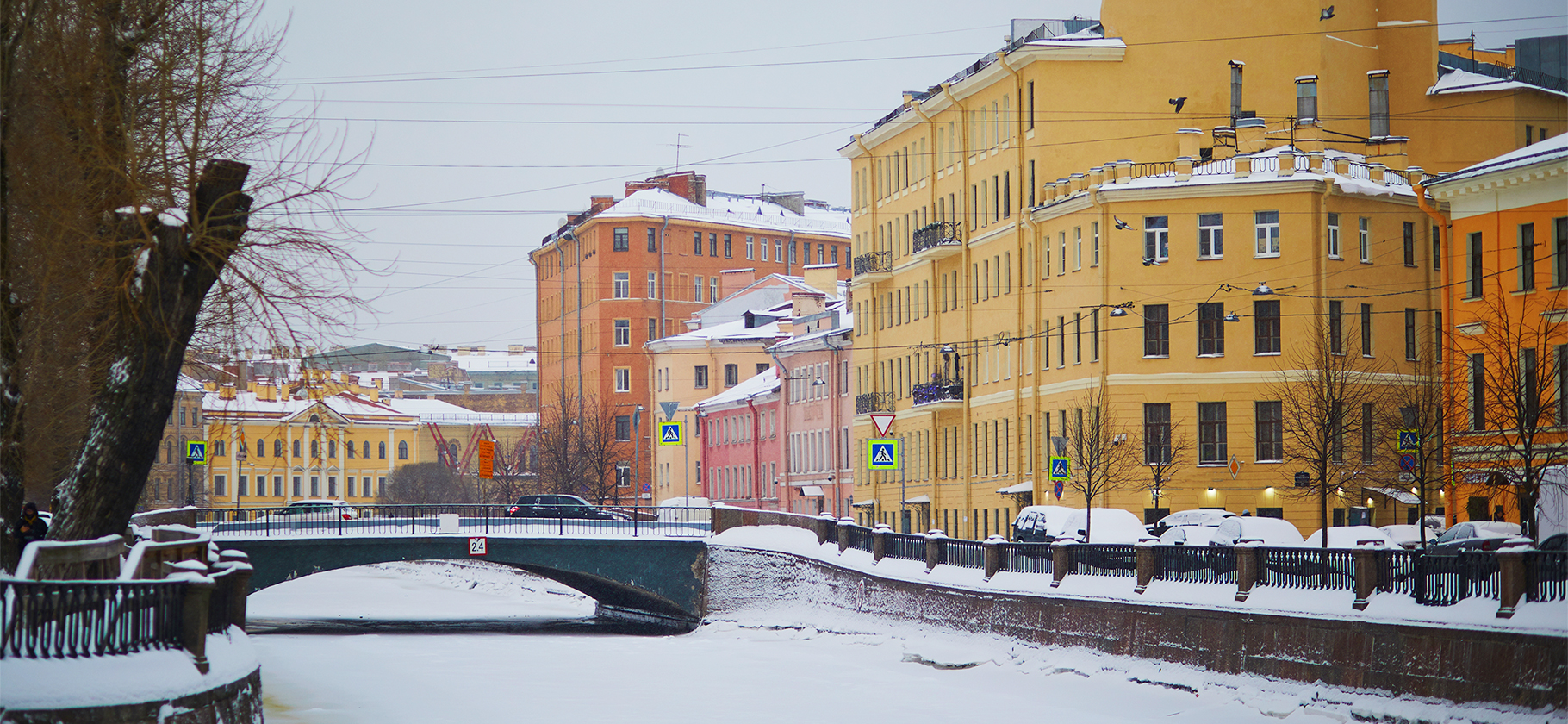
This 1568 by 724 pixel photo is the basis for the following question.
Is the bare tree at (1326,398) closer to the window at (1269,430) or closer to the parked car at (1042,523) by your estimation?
the window at (1269,430)

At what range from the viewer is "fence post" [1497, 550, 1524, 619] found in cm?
2265

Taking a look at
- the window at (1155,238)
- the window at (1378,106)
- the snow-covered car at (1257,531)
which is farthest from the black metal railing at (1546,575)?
the window at (1378,106)

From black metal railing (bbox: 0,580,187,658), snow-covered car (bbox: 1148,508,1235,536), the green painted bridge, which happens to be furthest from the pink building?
black metal railing (bbox: 0,580,187,658)

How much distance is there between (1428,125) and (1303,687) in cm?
3793

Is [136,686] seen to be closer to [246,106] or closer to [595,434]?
[246,106]

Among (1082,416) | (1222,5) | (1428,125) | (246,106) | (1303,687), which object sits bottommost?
(1303,687)

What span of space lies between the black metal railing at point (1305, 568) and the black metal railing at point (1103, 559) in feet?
12.9

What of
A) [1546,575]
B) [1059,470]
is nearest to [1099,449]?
[1059,470]

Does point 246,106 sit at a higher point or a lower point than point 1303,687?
higher

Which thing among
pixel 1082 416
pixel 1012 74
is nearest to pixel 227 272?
pixel 1082 416

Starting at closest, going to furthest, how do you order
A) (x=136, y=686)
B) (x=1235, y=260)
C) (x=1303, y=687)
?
(x=136, y=686)
(x=1303, y=687)
(x=1235, y=260)

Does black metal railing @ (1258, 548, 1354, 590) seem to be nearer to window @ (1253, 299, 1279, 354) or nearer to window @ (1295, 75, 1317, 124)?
window @ (1253, 299, 1279, 354)

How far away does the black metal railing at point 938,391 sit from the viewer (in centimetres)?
6575

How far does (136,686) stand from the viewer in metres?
16.4
